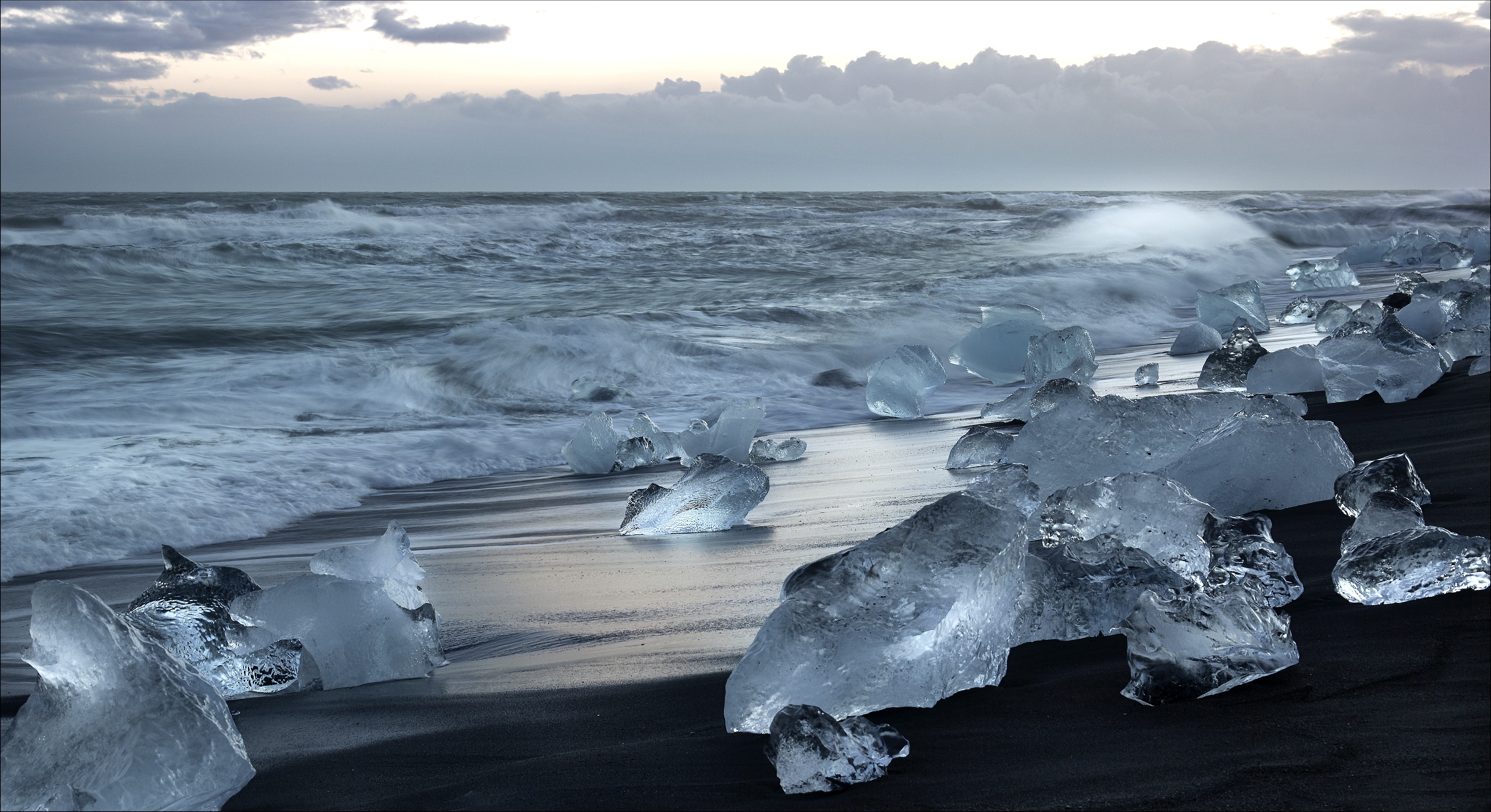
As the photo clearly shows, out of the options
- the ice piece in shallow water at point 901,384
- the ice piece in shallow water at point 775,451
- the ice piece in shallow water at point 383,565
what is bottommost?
the ice piece in shallow water at point 775,451

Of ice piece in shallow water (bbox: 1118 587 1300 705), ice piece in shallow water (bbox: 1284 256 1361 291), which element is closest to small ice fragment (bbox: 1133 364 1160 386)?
ice piece in shallow water (bbox: 1118 587 1300 705)

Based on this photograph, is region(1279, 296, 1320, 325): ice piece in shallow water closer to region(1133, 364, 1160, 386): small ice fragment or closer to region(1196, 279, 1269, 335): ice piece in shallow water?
region(1196, 279, 1269, 335): ice piece in shallow water

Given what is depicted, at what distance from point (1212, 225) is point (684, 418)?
50.4ft

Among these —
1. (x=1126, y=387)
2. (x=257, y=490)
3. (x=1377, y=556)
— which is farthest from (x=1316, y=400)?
(x=257, y=490)

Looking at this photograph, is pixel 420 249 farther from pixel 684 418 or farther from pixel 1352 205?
pixel 1352 205

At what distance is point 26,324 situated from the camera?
9.21m

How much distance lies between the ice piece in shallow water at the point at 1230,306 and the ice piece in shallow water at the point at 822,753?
658cm

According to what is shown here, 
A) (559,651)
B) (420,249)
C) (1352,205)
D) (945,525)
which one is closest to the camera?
(945,525)

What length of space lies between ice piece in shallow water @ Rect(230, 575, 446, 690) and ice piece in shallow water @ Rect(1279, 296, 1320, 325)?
6.98 metres

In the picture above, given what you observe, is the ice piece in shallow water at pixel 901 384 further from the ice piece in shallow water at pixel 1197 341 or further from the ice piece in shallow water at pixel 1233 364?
the ice piece in shallow water at pixel 1197 341

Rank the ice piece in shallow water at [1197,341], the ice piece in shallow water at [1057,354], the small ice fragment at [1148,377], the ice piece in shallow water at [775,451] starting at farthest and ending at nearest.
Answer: the ice piece in shallow water at [1197,341], the ice piece in shallow water at [1057,354], the small ice fragment at [1148,377], the ice piece in shallow water at [775,451]

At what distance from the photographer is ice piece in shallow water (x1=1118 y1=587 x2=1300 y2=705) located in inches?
52.7

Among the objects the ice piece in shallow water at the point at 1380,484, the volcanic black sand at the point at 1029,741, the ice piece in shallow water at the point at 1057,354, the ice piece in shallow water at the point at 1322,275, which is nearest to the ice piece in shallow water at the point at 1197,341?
the ice piece in shallow water at the point at 1057,354

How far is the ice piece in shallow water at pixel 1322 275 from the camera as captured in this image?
1038 centimetres
